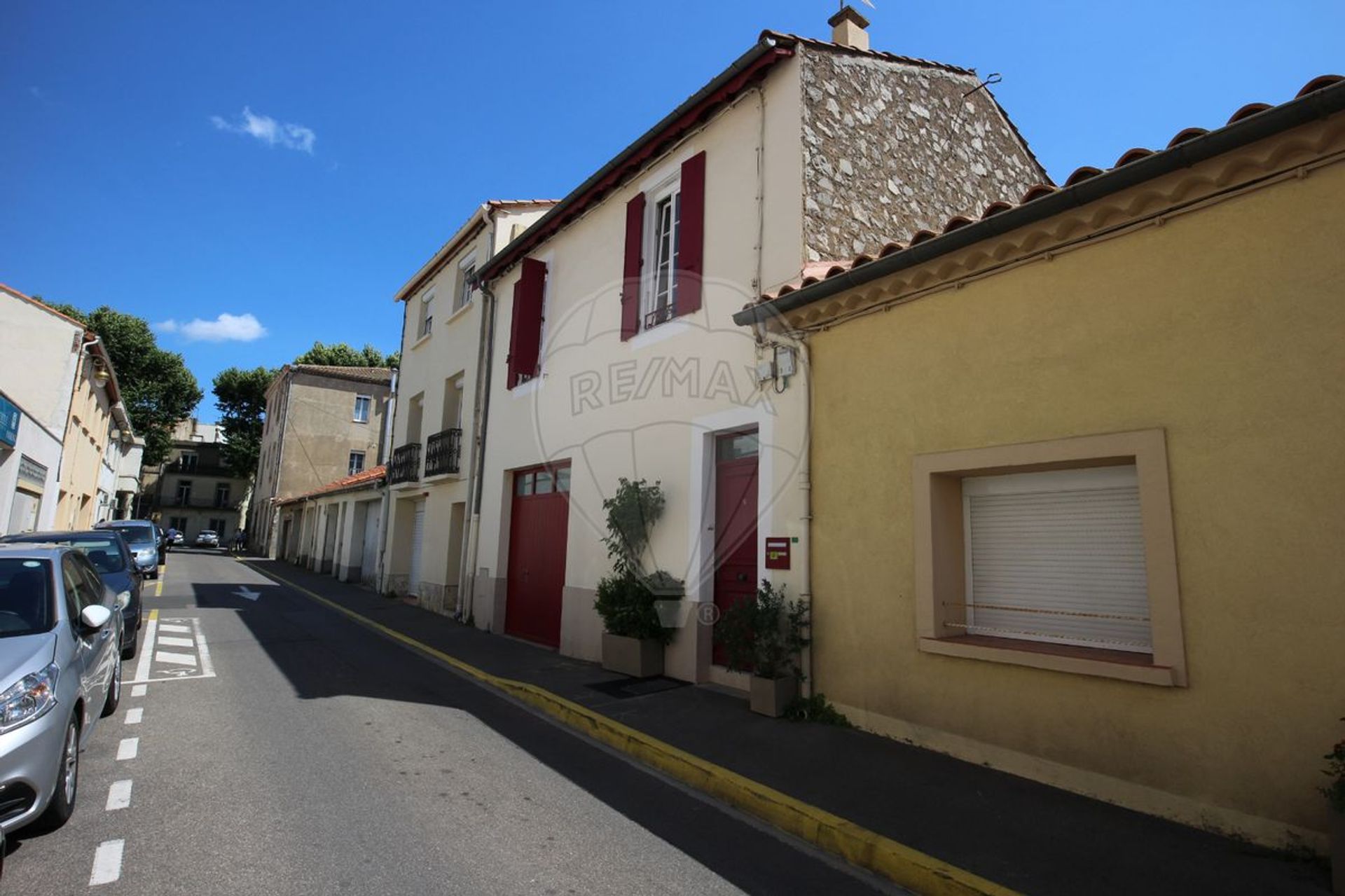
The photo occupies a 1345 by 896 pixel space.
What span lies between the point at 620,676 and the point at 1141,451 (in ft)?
18.3

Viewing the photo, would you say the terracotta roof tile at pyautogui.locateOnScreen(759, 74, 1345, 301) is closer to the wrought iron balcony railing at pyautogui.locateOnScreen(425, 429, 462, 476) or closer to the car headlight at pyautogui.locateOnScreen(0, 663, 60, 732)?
the car headlight at pyautogui.locateOnScreen(0, 663, 60, 732)

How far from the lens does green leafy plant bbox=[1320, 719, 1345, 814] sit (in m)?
3.05

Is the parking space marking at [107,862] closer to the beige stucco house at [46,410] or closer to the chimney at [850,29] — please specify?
the chimney at [850,29]

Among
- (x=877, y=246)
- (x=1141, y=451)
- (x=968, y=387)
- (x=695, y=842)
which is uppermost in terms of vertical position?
(x=877, y=246)

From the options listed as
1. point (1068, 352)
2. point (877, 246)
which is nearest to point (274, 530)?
point (877, 246)

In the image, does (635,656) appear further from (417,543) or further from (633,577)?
(417,543)

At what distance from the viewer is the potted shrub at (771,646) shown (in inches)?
237

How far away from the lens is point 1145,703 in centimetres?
402

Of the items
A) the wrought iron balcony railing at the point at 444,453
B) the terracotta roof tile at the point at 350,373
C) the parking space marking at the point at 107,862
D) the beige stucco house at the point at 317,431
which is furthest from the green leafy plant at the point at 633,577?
the terracotta roof tile at the point at 350,373

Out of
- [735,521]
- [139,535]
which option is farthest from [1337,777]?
[139,535]

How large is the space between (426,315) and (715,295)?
11.9 meters

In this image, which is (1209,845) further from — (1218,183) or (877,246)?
(877,246)

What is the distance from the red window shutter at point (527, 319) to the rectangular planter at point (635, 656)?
4.97m

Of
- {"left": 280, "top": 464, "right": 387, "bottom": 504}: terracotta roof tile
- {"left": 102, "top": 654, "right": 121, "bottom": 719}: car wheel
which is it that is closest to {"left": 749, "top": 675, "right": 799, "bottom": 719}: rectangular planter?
{"left": 102, "top": 654, "right": 121, "bottom": 719}: car wheel
